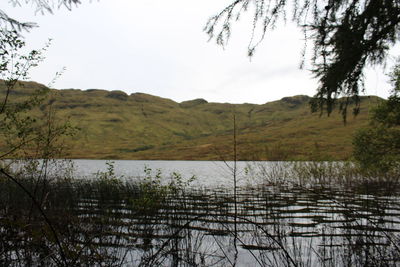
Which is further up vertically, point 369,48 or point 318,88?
point 369,48

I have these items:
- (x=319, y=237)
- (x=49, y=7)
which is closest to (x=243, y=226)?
(x=319, y=237)

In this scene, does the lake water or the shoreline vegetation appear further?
the lake water

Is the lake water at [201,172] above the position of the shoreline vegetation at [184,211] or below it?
below

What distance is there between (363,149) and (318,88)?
65.9ft

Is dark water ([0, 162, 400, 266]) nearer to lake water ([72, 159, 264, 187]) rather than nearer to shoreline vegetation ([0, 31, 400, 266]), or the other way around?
shoreline vegetation ([0, 31, 400, 266])

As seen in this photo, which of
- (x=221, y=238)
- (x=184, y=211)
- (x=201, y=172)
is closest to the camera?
(x=221, y=238)

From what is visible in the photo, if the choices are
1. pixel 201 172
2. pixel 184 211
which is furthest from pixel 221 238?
pixel 201 172

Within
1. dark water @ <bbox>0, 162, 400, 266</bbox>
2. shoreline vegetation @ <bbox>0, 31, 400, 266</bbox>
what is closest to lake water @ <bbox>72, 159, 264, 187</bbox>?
shoreline vegetation @ <bbox>0, 31, 400, 266</bbox>

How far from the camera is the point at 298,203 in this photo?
1616 centimetres

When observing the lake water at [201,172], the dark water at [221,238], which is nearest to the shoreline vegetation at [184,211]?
the dark water at [221,238]

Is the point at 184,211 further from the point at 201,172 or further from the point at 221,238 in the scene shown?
the point at 201,172

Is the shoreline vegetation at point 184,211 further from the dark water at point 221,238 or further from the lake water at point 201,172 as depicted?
the lake water at point 201,172

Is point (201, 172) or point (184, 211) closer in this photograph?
point (184, 211)

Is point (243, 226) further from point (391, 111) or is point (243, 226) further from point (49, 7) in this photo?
point (391, 111)
